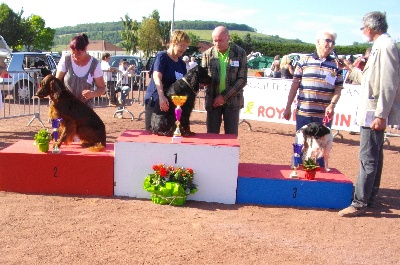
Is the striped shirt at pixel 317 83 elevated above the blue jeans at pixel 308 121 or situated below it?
above

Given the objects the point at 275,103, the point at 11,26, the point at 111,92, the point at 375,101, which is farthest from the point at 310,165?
the point at 11,26

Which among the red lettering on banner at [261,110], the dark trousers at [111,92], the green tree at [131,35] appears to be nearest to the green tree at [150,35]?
the green tree at [131,35]

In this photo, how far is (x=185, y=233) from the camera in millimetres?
3941

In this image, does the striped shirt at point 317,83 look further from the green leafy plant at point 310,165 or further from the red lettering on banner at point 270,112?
the red lettering on banner at point 270,112

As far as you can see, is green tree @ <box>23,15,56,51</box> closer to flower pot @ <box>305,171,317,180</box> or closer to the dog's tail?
the dog's tail

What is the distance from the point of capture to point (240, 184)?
4.86 meters

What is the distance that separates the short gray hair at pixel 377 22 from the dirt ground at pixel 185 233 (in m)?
1.91

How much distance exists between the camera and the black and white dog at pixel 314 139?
4828 millimetres

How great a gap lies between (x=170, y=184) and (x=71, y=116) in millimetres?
1365

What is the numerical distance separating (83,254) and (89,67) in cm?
240

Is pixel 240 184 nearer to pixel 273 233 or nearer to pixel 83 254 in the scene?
pixel 273 233

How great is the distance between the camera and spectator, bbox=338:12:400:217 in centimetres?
420

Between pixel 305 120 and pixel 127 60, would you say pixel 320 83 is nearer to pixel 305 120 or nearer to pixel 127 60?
pixel 305 120

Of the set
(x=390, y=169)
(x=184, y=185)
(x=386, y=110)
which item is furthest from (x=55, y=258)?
(x=390, y=169)
